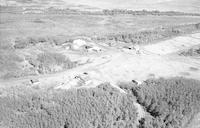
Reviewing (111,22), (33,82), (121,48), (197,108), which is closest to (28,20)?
(111,22)

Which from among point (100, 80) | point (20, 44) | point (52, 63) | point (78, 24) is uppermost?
point (78, 24)

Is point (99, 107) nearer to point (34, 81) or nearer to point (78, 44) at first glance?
point (34, 81)

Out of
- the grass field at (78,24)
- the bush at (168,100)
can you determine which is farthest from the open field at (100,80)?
the grass field at (78,24)

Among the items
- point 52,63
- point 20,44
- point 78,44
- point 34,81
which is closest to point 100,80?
point 34,81

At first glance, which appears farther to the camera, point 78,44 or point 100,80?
point 78,44

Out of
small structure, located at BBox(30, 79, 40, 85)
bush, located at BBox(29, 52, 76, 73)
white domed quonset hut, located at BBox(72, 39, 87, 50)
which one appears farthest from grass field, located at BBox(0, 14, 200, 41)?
small structure, located at BBox(30, 79, 40, 85)

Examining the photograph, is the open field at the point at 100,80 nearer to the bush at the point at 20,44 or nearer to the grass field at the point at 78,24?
the bush at the point at 20,44

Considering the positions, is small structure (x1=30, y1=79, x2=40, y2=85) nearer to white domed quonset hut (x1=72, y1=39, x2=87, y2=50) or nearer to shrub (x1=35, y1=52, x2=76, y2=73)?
shrub (x1=35, y1=52, x2=76, y2=73)
